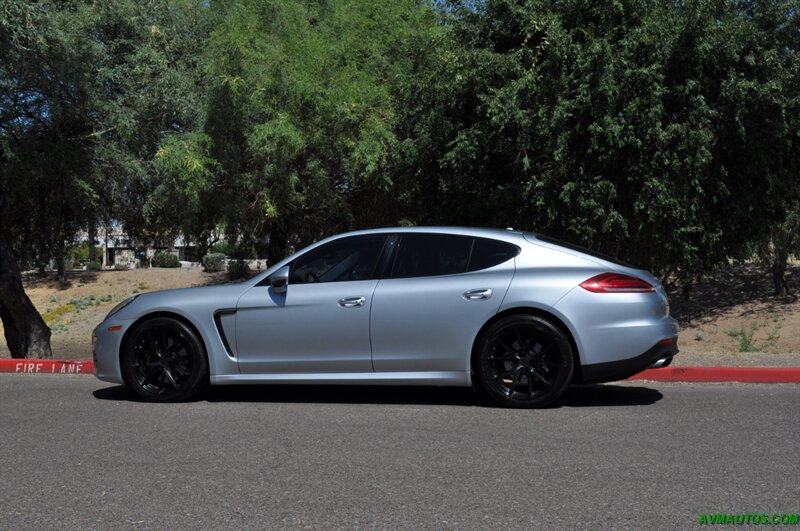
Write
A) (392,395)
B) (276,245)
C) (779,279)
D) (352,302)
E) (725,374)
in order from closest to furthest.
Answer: (352,302) → (392,395) → (725,374) → (276,245) → (779,279)

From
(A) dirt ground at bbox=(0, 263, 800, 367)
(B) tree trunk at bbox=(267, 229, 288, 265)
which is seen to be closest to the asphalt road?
(A) dirt ground at bbox=(0, 263, 800, 367)

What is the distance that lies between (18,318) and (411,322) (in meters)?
8.75

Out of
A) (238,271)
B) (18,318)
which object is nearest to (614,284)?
(18,318)

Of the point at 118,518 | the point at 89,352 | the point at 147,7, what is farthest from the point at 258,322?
the point at 147,7

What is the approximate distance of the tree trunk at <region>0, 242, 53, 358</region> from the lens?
1338 centimetres

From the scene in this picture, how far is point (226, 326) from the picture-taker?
773 cm

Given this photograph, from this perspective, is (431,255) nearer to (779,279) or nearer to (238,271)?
(238,271)

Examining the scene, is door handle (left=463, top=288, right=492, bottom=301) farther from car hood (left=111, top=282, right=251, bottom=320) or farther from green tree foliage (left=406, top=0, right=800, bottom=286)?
green tree foliage (left=406, top=0, right=800, bottom=286)

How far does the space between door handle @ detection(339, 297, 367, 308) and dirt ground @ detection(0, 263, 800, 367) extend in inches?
528

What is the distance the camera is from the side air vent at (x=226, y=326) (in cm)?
771

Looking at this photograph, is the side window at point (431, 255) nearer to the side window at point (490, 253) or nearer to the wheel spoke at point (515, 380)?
the side window at point (490, 253)

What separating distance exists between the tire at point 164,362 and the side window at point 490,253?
2.57m

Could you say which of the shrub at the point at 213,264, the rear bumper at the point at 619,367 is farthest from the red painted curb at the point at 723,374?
the shrub at the point at 213,264

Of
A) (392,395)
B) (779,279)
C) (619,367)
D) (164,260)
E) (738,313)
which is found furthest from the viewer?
(164,260)
